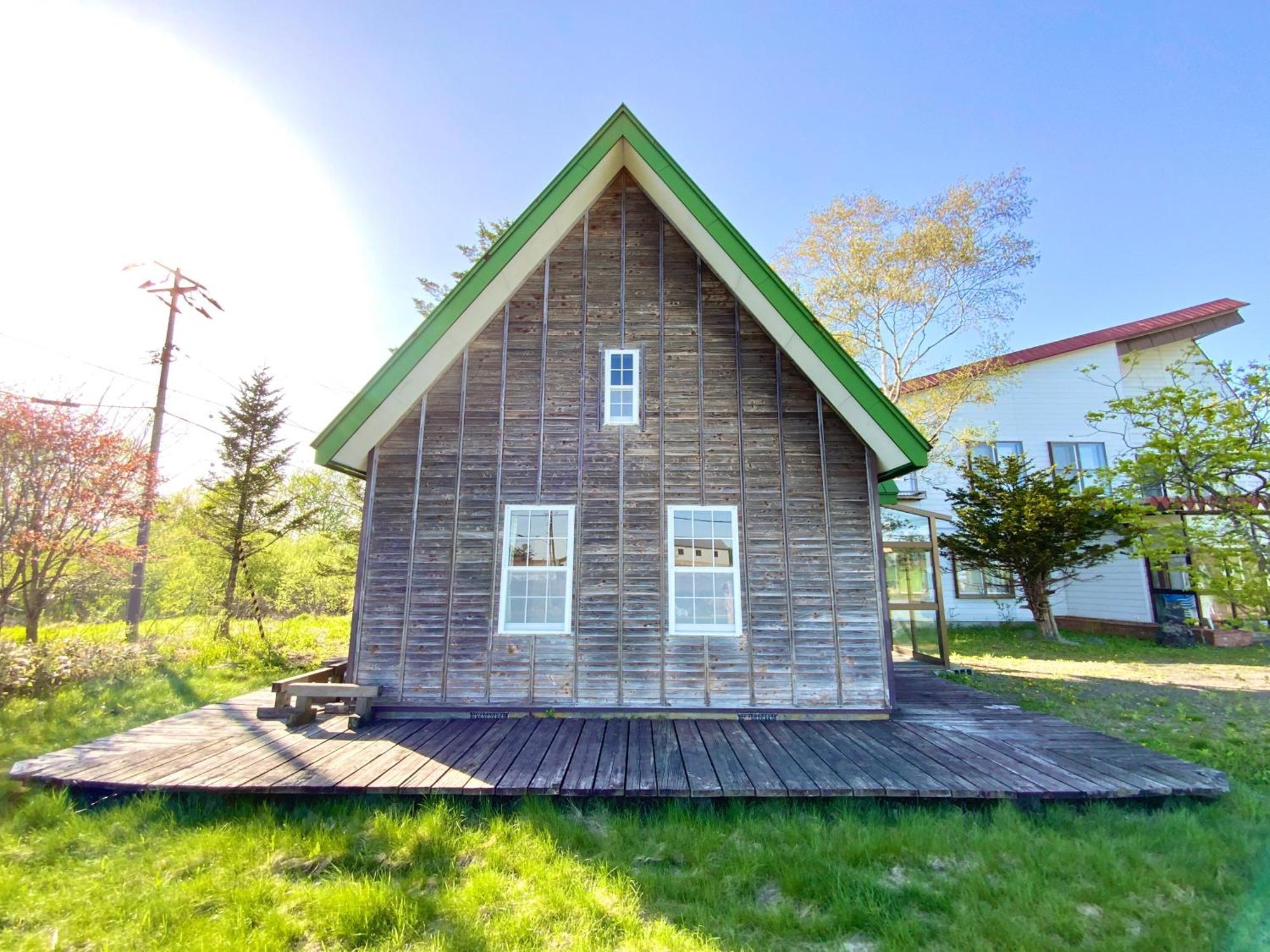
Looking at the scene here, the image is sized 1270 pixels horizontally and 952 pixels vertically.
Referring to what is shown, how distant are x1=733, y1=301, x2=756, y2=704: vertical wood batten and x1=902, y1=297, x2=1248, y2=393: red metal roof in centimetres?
1176

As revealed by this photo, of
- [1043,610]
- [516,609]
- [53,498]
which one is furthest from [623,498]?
[1043,610]

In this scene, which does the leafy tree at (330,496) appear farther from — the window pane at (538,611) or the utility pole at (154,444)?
the window pane at (538,611)

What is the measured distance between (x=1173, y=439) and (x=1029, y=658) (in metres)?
8.55

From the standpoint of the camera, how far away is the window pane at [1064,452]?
1739 centimetres

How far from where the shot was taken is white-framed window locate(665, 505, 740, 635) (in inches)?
254

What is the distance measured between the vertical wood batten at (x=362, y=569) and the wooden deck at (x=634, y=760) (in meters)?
0.70

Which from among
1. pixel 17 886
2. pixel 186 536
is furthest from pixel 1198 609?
pixel 186 536

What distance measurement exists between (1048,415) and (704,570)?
17.2m

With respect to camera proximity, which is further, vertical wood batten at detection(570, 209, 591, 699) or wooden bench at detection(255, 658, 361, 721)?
vertical wood batten at detection(570, 209, 591, 699)

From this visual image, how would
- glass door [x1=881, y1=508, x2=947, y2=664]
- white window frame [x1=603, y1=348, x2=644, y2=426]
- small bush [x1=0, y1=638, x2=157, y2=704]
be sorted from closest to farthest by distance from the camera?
1. white window frame [x1=603, y1=348, x2=644, y2=426]
2. small bush [x1=0, y1=638, x2=157, y2=704]
3. glass door [x1=881, y1=508, x2=947, y2=664]

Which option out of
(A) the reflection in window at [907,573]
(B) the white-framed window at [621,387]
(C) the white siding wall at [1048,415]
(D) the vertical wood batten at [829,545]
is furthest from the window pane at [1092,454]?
(B) the white-framed window at [621,387]

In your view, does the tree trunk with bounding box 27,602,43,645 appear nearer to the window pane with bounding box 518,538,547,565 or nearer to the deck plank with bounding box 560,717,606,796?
the window pane with bounding box 518,538,547,565

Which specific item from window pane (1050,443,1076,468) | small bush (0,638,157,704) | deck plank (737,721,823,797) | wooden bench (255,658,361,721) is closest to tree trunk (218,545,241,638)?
small bush (0,638,157,704)

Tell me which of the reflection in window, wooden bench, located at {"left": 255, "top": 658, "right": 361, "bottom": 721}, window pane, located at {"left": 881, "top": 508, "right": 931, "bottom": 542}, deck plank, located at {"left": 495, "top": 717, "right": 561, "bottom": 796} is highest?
window pane, located at {"left": 881, "top": 508, "right": 931, "bottom": 542}
